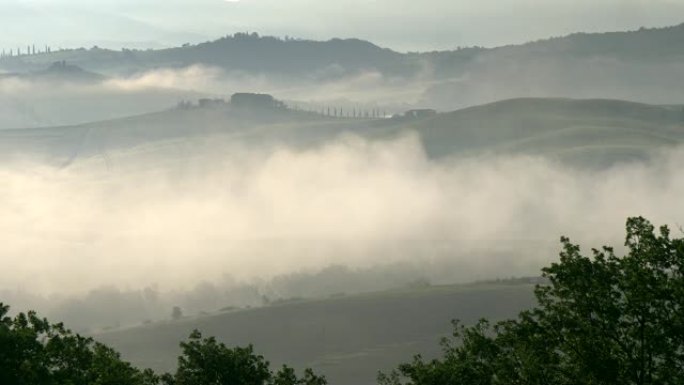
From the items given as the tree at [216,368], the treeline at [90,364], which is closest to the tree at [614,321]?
the treeline at [90,364]

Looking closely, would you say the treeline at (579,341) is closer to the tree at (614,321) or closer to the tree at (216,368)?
the tree at (614,321)

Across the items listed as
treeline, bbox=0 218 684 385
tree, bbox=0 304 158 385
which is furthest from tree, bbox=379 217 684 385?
tree, bbox=0 304 158 385

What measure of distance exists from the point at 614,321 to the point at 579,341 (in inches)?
102

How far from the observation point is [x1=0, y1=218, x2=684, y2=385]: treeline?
46594 mm

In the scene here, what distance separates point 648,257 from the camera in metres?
47.8

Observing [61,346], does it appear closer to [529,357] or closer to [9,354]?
[9,354]

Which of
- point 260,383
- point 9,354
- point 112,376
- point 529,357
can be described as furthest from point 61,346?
point 529,357

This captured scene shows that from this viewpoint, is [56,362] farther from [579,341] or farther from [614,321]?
[614,321]

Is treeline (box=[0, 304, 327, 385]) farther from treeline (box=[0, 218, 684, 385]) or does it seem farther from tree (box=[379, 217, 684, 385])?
tree (box=[379, 217, 684, 385])

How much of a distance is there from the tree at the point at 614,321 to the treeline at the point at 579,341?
0.16 ft

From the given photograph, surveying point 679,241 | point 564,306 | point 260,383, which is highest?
point 679,241

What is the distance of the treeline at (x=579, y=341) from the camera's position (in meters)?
46.6

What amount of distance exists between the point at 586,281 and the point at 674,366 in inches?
238

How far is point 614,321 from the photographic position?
4838 centimetres
